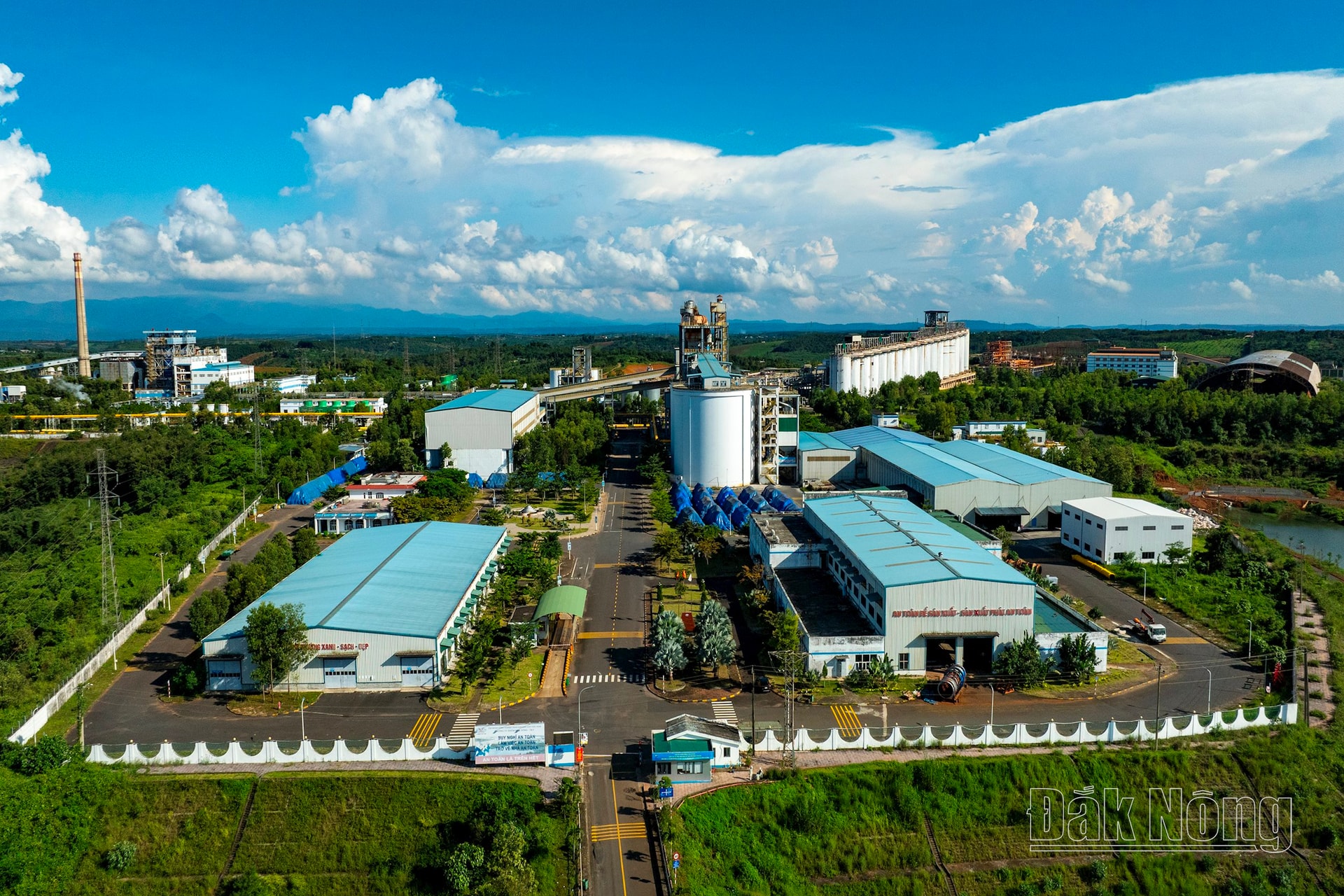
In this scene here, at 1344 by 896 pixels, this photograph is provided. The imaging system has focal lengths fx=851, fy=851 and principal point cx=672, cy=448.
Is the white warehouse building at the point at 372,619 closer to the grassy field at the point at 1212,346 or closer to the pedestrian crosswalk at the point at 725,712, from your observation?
the pedestrian crosswalk at the point at 725,712

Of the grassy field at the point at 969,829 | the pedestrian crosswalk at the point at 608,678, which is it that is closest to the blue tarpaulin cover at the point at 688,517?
the pedestrian crosswalk at the point at 608,678

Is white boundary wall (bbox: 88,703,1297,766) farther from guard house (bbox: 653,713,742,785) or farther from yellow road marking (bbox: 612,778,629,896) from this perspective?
yellow road marking (bbox: 612,778,629,896)

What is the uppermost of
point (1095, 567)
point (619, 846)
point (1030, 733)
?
point (1095, 567)

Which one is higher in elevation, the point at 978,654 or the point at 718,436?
the point at 718,436

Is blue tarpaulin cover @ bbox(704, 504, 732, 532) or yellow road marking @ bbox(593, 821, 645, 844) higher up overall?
blue tarpaulin cover @ bbox(704, 504, 732, 532)

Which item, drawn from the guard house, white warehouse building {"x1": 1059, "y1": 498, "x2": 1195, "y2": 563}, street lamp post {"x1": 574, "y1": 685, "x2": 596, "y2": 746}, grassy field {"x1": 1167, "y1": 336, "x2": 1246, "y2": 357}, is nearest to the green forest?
street lamp post {"x1": 574, "y1": 685, "x2": 596, "y2": 746}

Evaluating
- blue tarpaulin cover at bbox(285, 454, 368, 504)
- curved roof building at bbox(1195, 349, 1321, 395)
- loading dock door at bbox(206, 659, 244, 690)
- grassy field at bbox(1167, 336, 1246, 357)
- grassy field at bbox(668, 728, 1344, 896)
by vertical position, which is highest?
grassy field at bbox(1167, 336, 1246, 357)

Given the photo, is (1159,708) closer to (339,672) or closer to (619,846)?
(619,846)

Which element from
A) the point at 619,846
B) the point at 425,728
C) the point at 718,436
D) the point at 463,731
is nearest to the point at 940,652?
the point at 619,846
